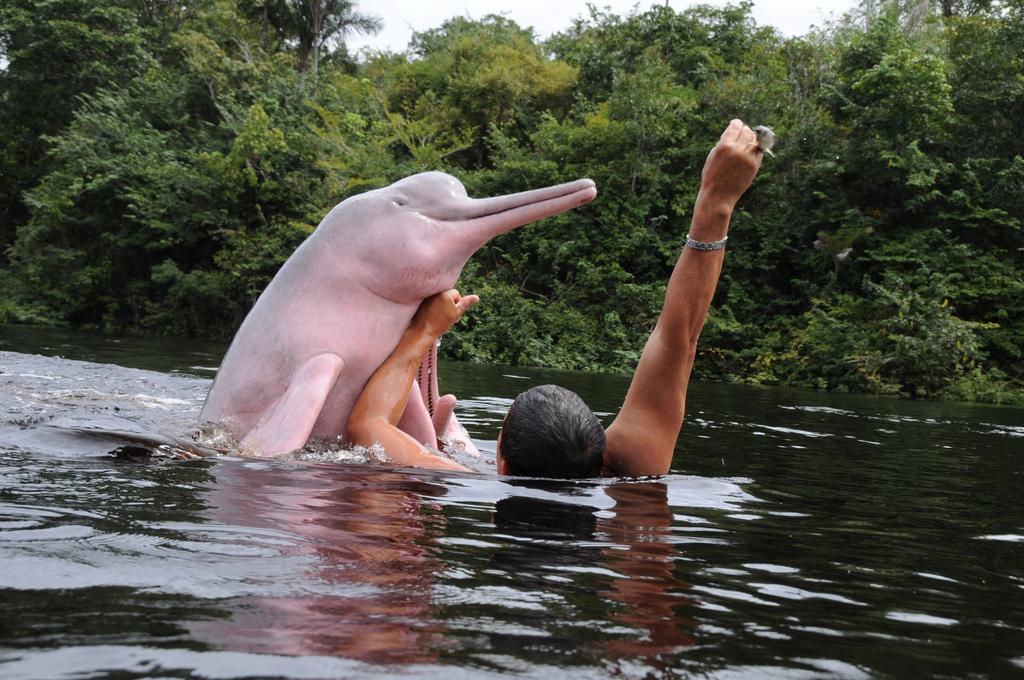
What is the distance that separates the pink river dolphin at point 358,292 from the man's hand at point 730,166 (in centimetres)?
130

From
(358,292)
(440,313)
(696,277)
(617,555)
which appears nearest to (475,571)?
(617,555)

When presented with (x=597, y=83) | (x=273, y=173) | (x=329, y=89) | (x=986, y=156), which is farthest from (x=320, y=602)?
(x=329, y=89)

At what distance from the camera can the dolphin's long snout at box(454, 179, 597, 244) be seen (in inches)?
171

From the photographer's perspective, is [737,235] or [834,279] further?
[737,235]

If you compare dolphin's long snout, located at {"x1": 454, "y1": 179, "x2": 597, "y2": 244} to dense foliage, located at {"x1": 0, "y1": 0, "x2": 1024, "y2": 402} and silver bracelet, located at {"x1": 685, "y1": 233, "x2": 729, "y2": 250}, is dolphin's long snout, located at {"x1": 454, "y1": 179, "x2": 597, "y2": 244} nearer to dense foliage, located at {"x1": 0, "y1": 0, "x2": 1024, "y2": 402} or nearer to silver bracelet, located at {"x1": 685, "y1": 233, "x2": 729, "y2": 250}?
silver bracelet, located at {"x1": 685, "y1": 233, "x2": 729, "y2": 250}

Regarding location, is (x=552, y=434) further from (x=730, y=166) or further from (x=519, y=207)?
(x=519, y=207)

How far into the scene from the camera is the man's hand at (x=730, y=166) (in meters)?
2.98

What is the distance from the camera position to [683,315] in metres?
3.24

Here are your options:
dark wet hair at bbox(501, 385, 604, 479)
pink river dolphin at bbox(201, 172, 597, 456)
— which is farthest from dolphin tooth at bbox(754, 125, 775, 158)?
pink river dolphin at bbox(201, 172, 597, 456)

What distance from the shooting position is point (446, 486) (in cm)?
369

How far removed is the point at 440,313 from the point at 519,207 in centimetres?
62

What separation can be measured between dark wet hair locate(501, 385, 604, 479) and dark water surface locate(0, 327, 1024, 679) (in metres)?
0.09

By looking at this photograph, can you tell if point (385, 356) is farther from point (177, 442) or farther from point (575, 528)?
point (575, 528)

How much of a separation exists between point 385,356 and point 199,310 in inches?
886
